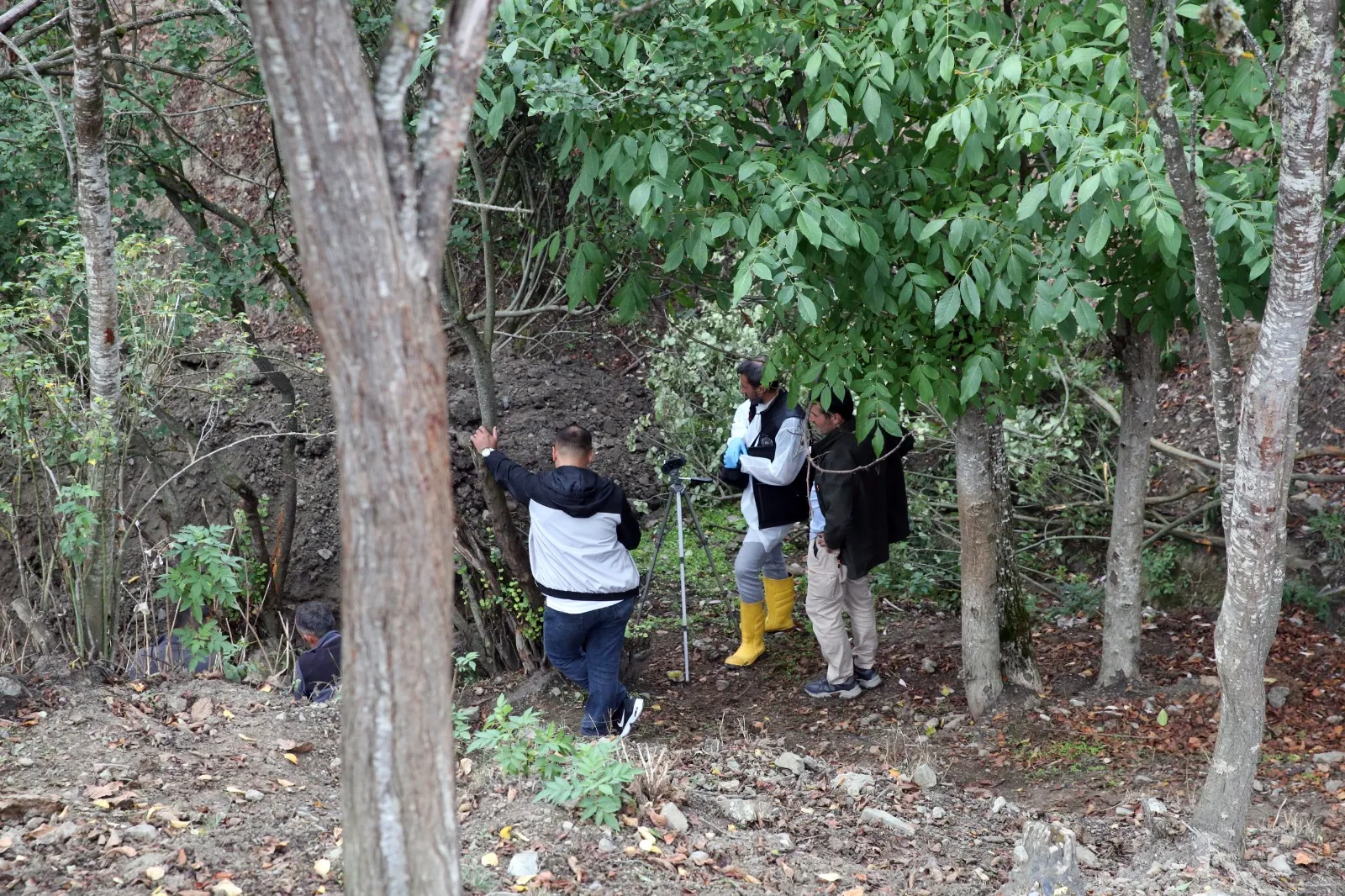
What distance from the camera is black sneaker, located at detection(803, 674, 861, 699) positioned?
267 inches

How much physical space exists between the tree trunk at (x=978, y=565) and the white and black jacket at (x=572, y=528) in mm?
1868

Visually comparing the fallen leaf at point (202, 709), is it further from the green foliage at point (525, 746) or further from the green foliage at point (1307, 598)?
the green foliage at point (1307, 598)

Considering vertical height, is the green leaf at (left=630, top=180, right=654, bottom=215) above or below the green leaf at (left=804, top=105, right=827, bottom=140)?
below

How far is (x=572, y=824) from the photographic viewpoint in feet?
13.5

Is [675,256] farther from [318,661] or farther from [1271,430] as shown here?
[318,661]

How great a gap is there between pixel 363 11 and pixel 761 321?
316 cm

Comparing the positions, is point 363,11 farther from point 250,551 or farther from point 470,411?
point 470,411

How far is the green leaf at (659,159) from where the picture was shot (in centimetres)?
429

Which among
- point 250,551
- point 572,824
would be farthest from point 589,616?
point 250,551

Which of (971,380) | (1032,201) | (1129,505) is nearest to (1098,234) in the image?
(1032,201)

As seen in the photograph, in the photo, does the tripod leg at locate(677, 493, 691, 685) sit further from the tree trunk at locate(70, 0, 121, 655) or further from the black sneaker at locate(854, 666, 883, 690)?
the tree trunk at locate(70, 0, 121, 655)

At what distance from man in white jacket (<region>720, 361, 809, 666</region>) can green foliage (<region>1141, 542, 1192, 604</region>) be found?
2771 millimetres

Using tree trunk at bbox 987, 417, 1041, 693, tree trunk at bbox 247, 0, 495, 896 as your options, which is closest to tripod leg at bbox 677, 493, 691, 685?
tree trunk at bbox 987, 417, 1041, 693

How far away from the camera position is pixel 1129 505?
6051 mm
